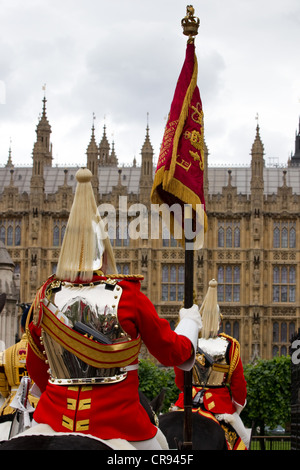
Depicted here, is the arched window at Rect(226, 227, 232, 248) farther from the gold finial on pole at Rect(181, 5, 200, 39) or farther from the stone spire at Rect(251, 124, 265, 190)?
the gold finial on pole at Rect(181, 5, 200, 39)

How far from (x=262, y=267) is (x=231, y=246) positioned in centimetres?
175

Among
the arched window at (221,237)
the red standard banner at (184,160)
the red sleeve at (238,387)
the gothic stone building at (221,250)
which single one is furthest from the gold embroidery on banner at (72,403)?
the arched window at (221,237)

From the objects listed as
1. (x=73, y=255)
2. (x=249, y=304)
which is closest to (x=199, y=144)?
(x=73, y=255)

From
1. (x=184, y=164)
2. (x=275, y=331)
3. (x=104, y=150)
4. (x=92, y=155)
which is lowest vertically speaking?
(x=275, y=331)

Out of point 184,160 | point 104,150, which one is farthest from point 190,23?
point 104,150

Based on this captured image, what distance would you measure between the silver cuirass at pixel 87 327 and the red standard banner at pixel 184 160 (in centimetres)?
133

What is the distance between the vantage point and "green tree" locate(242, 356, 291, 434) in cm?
2619

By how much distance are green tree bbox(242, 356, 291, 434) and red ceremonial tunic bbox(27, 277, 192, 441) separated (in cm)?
2302

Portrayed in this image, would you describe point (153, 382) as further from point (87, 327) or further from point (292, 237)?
point (87, 327)

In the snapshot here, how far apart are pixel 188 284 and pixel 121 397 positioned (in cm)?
130

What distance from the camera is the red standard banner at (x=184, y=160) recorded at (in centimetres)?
494

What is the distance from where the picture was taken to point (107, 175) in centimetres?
4144

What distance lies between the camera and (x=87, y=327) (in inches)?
146

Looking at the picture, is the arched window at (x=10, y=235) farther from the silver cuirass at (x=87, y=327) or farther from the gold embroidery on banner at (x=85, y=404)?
the gold embroidery on banner at (x=85, y=404)
